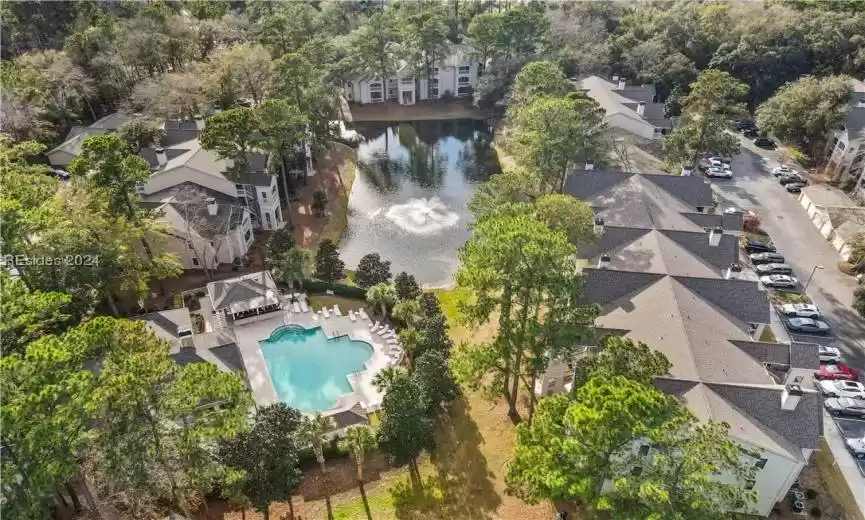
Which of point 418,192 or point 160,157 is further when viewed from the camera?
point 418,192

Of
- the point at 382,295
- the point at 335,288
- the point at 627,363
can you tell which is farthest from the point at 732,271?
the point at 335,288

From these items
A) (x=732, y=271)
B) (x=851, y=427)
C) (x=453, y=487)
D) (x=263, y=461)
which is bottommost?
(x=453, y=487)

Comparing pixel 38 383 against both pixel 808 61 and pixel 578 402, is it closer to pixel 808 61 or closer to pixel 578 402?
pixel 578 402

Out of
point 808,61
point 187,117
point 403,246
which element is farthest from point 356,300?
point 808,61

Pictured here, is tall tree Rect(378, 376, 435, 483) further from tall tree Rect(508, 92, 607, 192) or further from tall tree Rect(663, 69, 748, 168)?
tall tree Rect(663, 69, 748, 168)

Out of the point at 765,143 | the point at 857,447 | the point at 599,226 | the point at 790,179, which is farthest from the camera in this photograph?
the point at 765,143

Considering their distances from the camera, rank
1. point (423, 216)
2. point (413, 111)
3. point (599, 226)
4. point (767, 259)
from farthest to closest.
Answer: point (413, 111) → point (423, 216) → point (767, 259) → point (599, 226)

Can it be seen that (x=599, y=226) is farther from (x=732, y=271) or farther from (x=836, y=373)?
(x=836, y=373)
